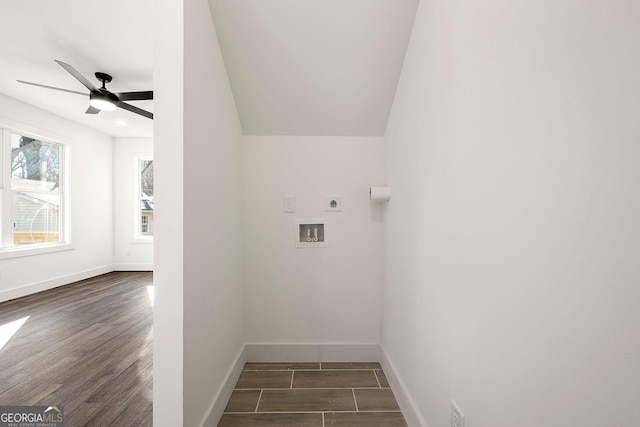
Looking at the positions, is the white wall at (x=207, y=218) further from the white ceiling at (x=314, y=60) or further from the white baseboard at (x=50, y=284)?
the white baseboard at (x=50, y=284)

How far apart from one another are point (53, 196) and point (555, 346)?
239 inches

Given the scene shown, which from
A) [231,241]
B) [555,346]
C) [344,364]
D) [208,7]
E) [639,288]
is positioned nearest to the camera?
[639,288]

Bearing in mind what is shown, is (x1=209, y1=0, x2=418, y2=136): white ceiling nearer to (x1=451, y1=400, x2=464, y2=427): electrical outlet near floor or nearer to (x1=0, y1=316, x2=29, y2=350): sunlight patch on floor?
(x1=451, y1=400, x2=464, y2=427): electrical outlet near floor

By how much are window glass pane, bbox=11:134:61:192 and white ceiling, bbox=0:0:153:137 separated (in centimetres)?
67

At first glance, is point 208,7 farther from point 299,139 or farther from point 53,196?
point 53,196

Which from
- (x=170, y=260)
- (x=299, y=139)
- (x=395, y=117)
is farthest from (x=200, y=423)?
(x=395, y=117)

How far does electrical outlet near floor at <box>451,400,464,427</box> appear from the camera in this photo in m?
1.00

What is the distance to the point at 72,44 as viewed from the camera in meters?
2.56

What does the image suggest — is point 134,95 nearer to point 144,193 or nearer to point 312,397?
point 312,397

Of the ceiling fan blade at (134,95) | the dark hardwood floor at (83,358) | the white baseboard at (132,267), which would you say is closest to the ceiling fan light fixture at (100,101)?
the ceiling fan blade at (134,95)

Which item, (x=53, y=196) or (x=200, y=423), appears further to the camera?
(x=53, y=196)

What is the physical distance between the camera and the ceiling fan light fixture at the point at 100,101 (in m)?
2.91

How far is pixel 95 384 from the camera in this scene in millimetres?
1832

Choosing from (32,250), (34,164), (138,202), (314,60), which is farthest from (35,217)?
(314,60)
